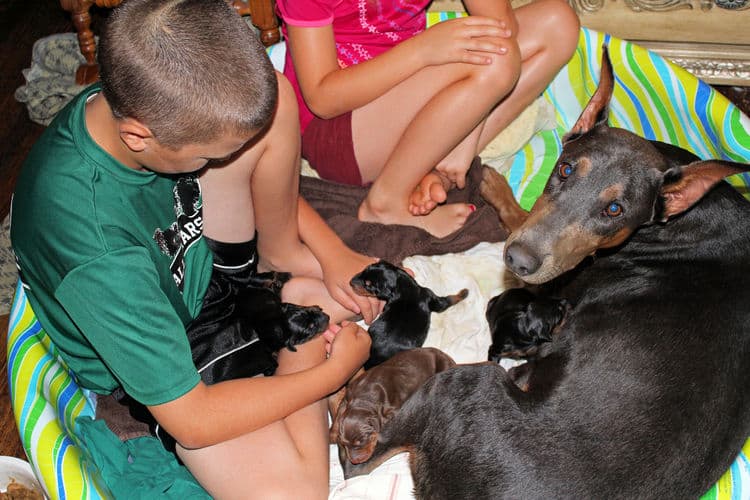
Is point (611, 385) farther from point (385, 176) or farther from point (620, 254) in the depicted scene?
point (385, 176)

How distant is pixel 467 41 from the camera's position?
10.8 feet

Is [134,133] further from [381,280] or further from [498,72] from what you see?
[498,72]

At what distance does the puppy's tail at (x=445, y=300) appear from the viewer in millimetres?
3443

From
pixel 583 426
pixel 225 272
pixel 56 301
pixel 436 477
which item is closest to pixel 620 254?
pixel 583 426

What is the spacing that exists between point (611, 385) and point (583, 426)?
199 mm

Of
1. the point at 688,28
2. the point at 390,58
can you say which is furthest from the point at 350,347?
the point at 688,28

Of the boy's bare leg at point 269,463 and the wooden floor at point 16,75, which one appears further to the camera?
the wooden floor at point 16,75

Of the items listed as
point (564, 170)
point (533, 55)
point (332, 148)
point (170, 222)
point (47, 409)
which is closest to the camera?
point (170, 222)

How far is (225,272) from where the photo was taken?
319 cm

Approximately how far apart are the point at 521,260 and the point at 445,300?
0.72m

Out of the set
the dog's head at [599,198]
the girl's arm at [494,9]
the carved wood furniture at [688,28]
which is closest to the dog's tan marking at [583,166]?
the dog's head at [599,198]

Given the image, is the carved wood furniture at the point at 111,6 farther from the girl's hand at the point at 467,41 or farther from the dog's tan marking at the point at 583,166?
the dog's tan marking at the point at 583,166

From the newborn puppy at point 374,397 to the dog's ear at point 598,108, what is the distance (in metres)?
1.12

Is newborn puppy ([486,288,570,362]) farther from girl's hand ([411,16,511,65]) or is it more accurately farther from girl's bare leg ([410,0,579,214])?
girl's hand ([411,16,511,65])
